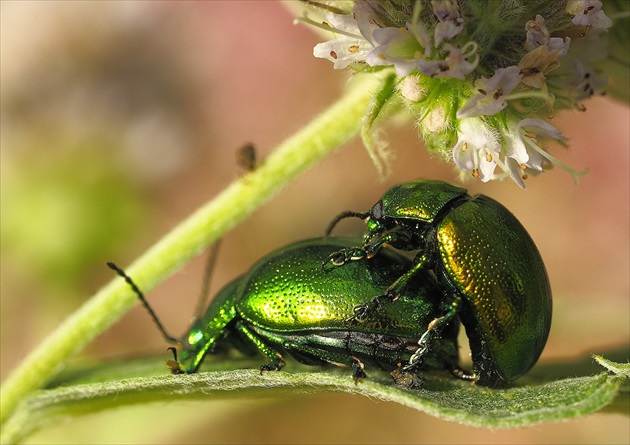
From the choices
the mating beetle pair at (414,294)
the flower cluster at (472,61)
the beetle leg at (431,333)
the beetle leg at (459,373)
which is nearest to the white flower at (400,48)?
the flower cluster at (472,61)

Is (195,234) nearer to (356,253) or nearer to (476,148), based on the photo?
(356,253)

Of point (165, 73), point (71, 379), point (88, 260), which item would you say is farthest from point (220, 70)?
point (71, 379)

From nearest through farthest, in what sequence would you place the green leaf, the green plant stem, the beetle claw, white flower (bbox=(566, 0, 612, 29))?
the green leaf
the beetle claw
white flower (bbox=(566, 0, 612, 29))
the green plant stem

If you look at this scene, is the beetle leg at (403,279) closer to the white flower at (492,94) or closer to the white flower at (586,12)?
the white flower at (492,94)

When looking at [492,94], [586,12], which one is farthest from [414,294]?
[586,12]

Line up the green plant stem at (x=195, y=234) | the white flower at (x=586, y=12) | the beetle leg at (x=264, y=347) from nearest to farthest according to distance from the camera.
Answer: the beetle leg at (x=264, y=347), the white flower at (x=586, y=12), the green plant stem at (x=195, y=234)

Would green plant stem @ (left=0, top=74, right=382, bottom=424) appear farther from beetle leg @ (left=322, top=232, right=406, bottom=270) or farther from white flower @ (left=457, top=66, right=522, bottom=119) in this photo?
beetle leg @ (left=322, top=232, right=406, bottom=270)

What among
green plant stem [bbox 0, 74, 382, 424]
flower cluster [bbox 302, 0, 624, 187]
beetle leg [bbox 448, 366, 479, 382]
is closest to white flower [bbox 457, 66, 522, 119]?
flower cluster [bbox 302, 0, 624, 187]
